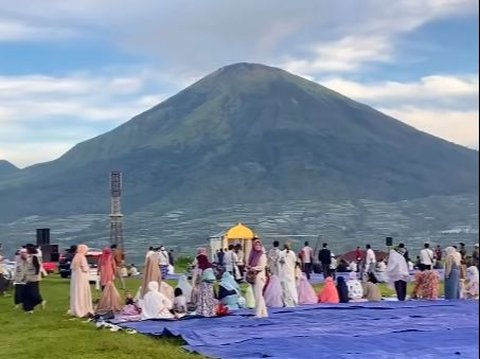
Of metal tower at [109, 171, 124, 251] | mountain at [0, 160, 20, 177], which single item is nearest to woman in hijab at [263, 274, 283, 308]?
metal tower at [109, 171, 124, 251]

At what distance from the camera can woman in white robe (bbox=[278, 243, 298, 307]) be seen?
17.7 meters

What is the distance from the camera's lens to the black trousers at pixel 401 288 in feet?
62.5

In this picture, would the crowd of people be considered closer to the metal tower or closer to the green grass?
the green grass

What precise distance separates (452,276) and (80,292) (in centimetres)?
782

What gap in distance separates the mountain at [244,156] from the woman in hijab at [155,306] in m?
116

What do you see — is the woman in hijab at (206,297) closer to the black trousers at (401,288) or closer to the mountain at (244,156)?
the black trousers at (401,288)

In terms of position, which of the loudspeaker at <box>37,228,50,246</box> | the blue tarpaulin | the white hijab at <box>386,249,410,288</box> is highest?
the loudspeaker at <box>37,228,50,246</box>

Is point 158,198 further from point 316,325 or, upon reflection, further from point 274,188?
point 316,325

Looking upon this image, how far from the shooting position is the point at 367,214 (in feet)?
423

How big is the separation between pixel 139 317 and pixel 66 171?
151816 millimetres

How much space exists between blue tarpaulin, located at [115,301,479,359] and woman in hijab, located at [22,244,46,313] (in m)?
3.07

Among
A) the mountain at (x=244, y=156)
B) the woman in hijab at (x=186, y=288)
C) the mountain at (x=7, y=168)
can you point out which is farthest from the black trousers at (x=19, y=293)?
the mountain at (x=7, y=168)

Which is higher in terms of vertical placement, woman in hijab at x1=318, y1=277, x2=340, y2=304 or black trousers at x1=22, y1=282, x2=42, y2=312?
black trousers at x1=22, y1=282, x2=42, y2=312

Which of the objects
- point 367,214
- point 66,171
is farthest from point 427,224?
point 66,171
